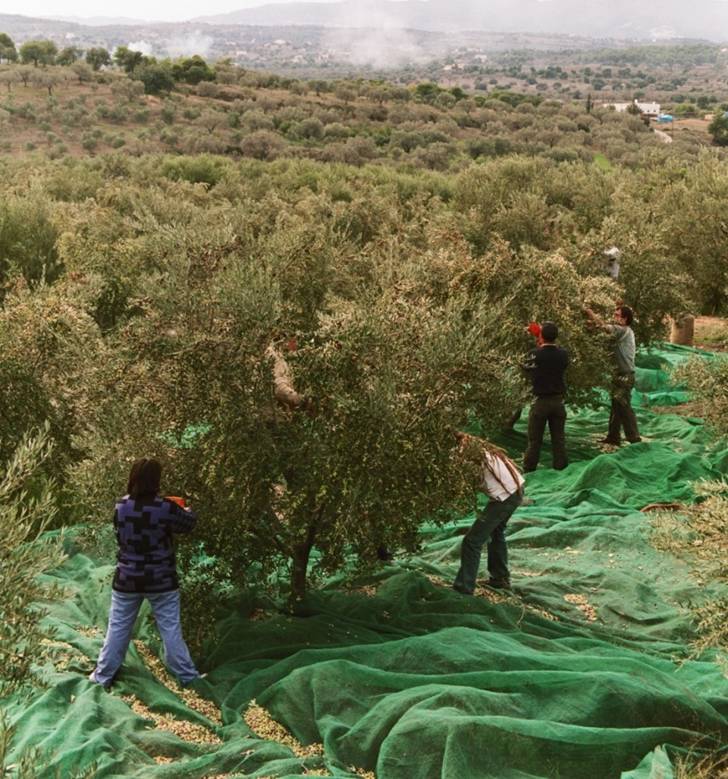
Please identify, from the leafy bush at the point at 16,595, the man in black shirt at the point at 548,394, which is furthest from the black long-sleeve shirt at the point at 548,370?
the leafy bush at the point at 16,595

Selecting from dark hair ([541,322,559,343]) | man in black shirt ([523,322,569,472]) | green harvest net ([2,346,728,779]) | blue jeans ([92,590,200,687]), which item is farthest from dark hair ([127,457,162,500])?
dark hair ([541,322,559,343])

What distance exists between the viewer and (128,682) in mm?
7637

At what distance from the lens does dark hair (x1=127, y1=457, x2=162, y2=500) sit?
7297mm

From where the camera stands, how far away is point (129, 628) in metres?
7.51

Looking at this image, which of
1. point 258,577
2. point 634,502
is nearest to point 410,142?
point 634,502

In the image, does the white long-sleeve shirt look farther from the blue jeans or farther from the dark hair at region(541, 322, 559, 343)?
the dark hair at region(541, 322, 559, 343)

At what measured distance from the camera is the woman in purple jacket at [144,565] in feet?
24.1

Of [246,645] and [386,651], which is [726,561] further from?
[246,645]

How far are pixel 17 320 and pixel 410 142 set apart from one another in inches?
2241

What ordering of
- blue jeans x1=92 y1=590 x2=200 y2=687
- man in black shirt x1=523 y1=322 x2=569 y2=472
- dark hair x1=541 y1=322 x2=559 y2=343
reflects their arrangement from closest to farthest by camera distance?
blue jeans x1=92 y1=590 x2=200 y2=687
dark hair x1=541 y1=322 x2=559 y2=343
man in black shirt x1=523 y1=322 x2=569 y2=472

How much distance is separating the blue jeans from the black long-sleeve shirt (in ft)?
22.1

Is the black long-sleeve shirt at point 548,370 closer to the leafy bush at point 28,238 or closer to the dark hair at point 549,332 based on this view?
the dark hair at point 549,332

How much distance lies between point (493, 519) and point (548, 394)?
4.62 m

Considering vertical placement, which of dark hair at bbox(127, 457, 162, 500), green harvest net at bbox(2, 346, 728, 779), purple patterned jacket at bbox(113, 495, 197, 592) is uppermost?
dark hair at bbox(127, 457, 162, 500)
